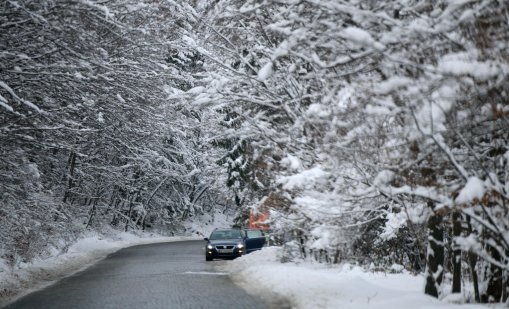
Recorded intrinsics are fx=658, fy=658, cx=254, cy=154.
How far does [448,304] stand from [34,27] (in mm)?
8656

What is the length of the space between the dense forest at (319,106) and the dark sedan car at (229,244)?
18.6 feet

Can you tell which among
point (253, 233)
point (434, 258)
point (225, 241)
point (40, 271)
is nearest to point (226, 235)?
point (225, 241)

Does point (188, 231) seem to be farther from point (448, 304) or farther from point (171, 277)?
point (448, 304)

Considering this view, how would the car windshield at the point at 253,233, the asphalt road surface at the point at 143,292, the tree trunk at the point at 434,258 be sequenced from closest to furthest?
1. the tree trunk at the point at 434,258
2. the asphalt road surface at the point at 143,292
3. the car windshield at the point at 253,233

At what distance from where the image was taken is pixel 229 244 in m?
26.9

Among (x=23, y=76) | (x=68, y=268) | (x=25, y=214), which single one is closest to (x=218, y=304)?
(x=23, y=76)

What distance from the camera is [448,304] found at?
913 cm

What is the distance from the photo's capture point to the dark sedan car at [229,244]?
87.8 feet

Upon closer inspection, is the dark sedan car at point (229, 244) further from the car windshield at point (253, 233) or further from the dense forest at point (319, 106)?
the dense forest at point (319, 106)

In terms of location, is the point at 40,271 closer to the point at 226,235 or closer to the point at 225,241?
the point at 225,241

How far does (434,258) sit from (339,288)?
6.86 feet

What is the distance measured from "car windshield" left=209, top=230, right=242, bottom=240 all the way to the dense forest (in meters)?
6.99

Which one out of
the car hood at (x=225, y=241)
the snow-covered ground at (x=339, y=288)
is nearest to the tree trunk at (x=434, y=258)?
the snow-covered ground at (x=339, y=288)

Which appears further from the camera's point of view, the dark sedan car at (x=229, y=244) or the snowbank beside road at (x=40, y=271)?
the dark sedan car at (x=229, y=244)
